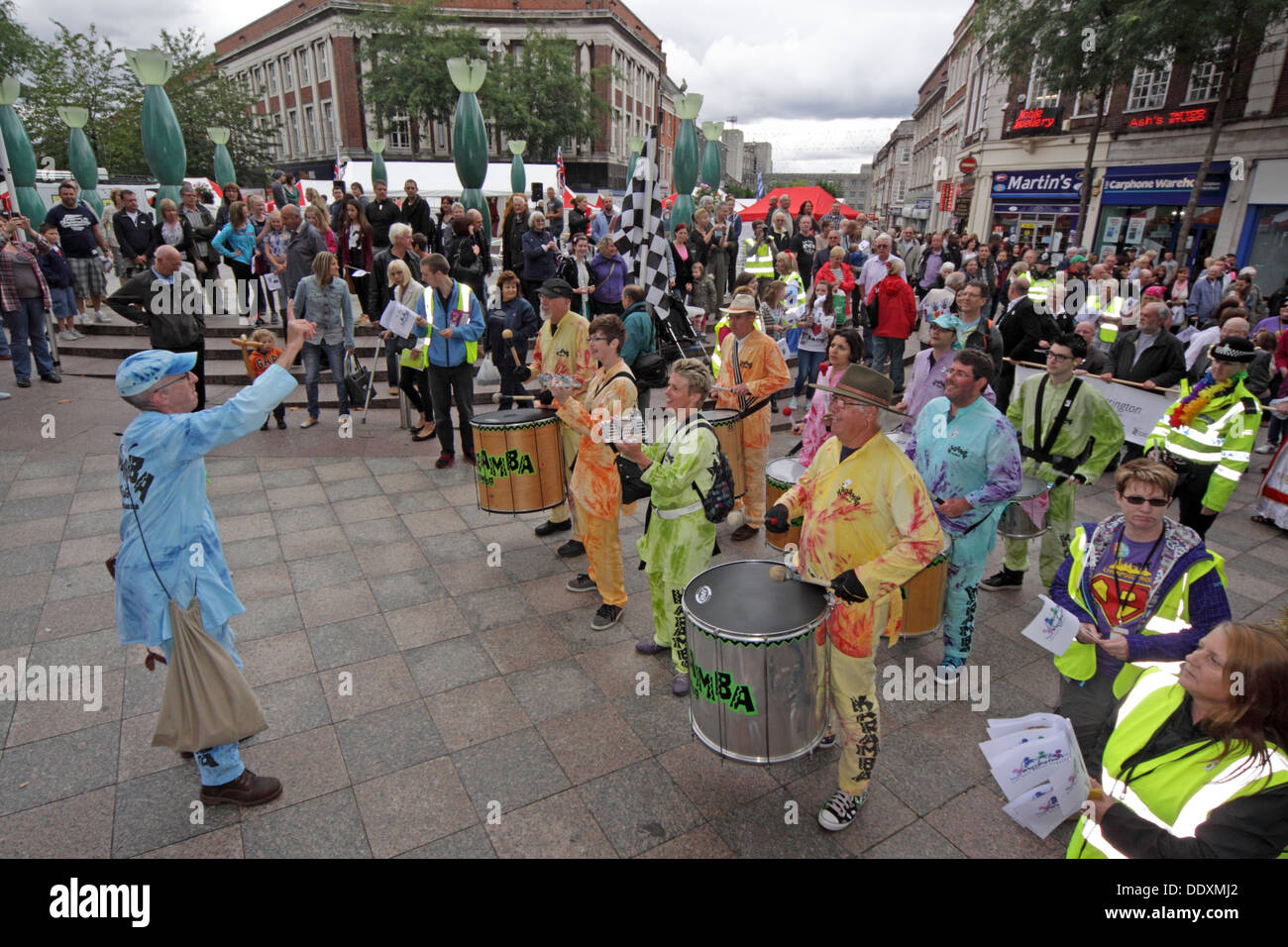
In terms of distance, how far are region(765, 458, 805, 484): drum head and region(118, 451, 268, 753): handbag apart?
369 centimetres

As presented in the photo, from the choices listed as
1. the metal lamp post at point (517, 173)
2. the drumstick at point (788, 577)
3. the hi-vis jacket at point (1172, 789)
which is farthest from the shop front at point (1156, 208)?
the hi-vis jacket at point (1172, 789)

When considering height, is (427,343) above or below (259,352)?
above

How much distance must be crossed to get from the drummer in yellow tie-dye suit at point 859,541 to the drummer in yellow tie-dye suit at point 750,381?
281 cm

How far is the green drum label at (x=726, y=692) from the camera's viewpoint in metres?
3.00

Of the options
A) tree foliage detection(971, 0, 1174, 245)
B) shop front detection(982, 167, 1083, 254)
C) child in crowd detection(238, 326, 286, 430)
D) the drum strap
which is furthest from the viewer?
shop front detection(982, 167, 1083, 254)

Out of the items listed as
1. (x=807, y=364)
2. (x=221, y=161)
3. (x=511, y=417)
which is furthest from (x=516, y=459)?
(x=221, y=161)

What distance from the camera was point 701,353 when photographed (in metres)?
8.81

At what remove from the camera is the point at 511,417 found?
571 centimetres

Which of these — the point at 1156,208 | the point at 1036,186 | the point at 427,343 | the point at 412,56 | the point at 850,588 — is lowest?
the point at 850,588

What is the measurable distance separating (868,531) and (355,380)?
24.8 feet

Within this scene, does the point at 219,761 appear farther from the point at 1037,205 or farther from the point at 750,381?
the point at 1037,205

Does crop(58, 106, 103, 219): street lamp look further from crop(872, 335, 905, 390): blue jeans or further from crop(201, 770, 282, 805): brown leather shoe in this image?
crop(201, 770, 282, 805): brown leather shoe

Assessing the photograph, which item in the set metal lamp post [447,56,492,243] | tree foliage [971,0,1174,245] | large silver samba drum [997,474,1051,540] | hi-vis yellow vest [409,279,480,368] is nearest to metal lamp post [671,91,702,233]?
metal lamp post [447,56,492,243]

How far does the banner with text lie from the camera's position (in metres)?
7.75
